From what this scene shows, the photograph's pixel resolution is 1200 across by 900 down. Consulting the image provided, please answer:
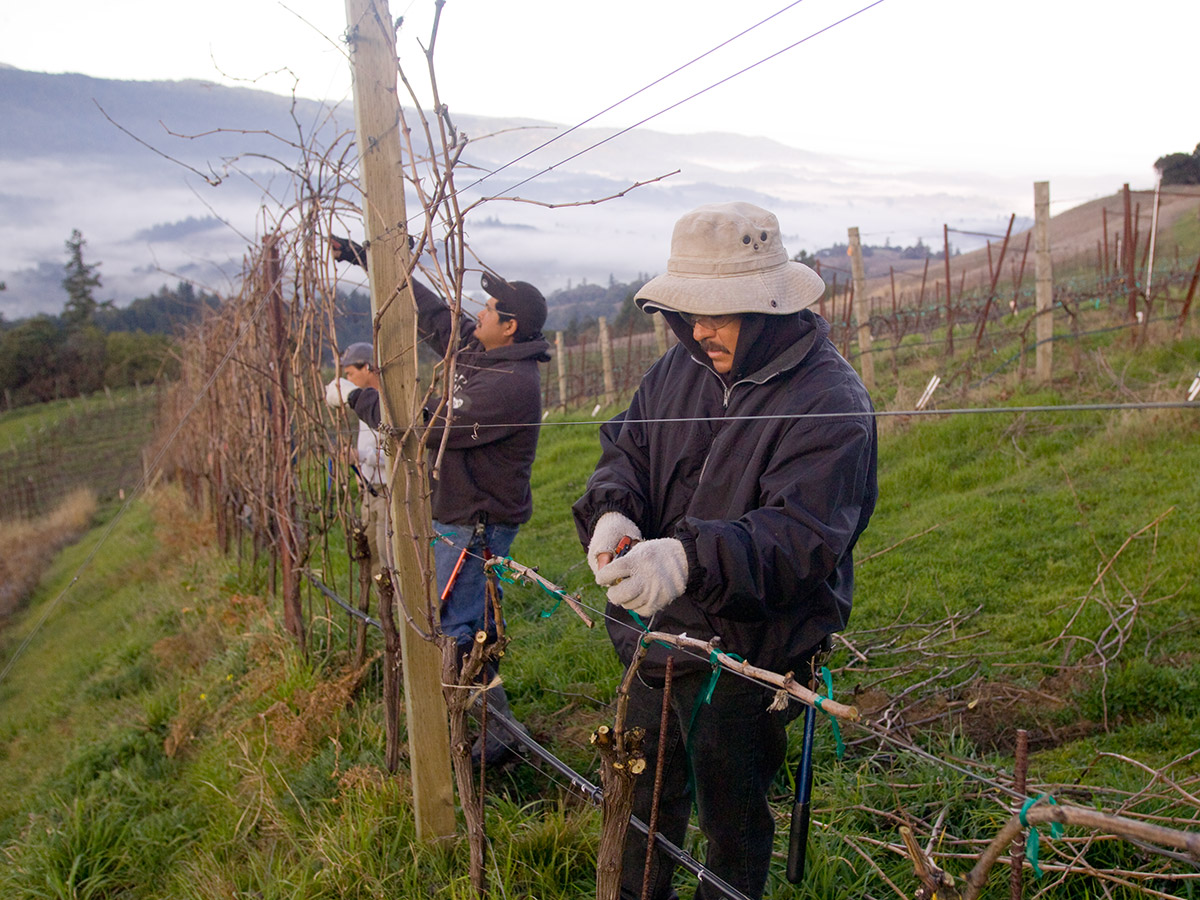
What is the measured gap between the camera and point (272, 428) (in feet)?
15.5

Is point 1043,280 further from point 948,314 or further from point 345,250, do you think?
point 345,250

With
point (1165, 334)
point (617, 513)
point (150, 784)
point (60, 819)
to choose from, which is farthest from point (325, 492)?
point (1165, 334)

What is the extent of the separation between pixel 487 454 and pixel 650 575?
1.76m

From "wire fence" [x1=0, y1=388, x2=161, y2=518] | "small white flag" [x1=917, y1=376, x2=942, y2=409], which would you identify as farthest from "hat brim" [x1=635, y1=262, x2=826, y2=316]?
"wire fence" [x1=0, y1=388, x2=161, y2=518]

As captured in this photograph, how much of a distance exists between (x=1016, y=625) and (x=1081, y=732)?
3.06 ft

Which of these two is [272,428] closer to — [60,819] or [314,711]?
[314,711]

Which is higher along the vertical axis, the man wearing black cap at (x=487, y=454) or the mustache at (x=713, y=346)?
the mustache at (x=713, y=346)

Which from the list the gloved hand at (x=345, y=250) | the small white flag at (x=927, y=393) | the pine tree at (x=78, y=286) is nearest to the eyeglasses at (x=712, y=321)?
the gloved hand at (x=345, y=250)

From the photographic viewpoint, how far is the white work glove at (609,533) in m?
1.85

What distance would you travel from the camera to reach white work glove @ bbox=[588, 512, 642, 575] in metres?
1.85

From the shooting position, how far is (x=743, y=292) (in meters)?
1.76

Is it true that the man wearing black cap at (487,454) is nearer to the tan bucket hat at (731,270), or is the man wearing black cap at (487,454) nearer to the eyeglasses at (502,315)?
the eyeglasses at (502,315)

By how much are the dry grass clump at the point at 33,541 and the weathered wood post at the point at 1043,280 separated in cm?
1711

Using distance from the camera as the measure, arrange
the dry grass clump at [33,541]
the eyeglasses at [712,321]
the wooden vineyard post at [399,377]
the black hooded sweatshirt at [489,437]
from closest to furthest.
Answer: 1. the eyeglasses at [712,321]
2. the wooden vineyard post at [399,377]
3. the black hooded sweatshirt at [489,437]
4. the dry grass clump at [33,541]
